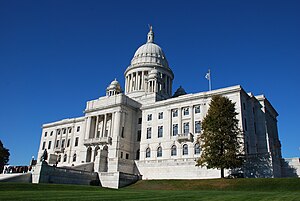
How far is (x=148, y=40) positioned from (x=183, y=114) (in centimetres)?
4928

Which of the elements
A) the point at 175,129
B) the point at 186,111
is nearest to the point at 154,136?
the point at 175,129

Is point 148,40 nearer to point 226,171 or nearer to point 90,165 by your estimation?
point 90,165

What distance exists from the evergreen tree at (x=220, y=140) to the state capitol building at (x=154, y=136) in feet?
18.8

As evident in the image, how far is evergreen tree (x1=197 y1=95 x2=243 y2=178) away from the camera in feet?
140

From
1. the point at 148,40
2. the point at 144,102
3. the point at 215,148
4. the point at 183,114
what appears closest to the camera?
the point at 215,148

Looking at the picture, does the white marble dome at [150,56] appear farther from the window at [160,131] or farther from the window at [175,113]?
the window at [160,131]

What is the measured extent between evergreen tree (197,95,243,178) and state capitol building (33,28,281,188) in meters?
5.74

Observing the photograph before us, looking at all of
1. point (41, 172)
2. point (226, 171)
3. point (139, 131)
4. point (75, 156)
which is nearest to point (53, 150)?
point (75, 156)

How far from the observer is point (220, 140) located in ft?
146

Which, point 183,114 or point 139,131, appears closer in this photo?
point 183,114

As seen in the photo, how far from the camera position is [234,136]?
148ft

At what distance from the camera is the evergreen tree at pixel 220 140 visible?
140 ft

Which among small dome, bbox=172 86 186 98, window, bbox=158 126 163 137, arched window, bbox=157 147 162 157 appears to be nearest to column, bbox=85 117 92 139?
window, bbox=158 126 163 137

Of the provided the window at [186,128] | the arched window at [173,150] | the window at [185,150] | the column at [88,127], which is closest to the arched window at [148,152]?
the arched window at [173,150]
